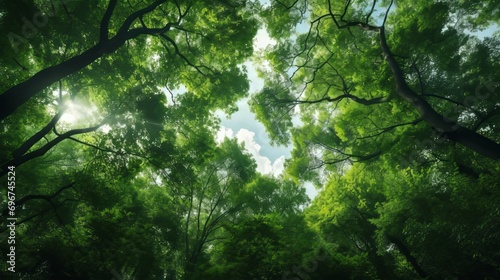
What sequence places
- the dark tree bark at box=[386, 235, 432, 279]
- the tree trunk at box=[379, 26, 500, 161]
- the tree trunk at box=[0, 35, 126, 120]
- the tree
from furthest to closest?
the dark tree bark at box=[386, 235, 432, 279]
the tree
the tree trunk at box=[379, 26, 500, 161]
the tree trunk at box=[0, 35, 126, 120]

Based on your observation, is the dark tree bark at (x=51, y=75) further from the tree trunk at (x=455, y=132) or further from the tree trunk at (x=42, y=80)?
the tree trunk at (x=455, y=132)

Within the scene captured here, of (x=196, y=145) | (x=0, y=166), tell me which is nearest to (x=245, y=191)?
(x=196, y=145)

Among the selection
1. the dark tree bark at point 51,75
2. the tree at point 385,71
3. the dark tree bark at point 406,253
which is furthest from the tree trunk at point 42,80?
the dark tree bark at point 406,253

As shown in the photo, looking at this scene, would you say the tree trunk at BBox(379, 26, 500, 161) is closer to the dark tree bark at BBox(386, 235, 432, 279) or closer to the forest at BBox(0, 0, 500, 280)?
the forest at BBox(0, 0, 500, 280)

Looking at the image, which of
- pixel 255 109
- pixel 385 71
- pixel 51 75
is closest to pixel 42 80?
pixel 51 75

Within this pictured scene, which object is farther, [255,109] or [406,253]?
[406,253]

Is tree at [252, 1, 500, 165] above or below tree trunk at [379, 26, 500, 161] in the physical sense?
above

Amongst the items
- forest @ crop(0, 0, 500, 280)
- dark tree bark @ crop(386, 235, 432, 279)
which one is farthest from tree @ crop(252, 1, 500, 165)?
dark tree bark @ crop(386, 235, 432, 279)

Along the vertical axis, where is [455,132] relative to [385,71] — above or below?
below

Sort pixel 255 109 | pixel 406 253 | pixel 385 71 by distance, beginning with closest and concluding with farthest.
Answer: pixel 385 71, pixel 255 109, pixel 406 253

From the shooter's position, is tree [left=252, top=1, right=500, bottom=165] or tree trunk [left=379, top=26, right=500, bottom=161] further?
tree [left=252, top=1, right=500, bottom=165]

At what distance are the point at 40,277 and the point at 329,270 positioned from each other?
9.68 meters

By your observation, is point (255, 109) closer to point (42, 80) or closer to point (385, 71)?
point (385, 71)

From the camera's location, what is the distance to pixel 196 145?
418 inches
